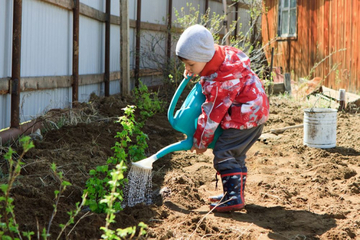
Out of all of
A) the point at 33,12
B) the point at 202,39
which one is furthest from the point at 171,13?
the point at 202,39

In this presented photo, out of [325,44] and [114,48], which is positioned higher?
[325,44]

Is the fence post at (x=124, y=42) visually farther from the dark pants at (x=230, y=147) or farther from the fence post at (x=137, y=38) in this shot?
the dark pants at (x=230, y=147)

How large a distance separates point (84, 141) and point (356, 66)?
567 cm

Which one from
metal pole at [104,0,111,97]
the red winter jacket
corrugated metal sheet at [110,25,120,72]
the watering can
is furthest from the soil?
corrugated metal sheet at [110,25,120,72]

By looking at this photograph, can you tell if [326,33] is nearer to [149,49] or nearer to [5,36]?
[149,49]

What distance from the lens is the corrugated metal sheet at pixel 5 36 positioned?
14.1 ft

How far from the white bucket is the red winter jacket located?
2.42 meters

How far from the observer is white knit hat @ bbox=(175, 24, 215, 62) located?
10.4 feet

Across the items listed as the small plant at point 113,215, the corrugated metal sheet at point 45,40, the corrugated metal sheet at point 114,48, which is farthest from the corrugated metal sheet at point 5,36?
the corrugated metal sheet at point 114,48

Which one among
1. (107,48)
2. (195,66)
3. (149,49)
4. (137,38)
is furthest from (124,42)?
(195,66)

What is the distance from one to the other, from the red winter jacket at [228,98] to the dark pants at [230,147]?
0.07m

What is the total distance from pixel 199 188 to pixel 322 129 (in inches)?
85.0

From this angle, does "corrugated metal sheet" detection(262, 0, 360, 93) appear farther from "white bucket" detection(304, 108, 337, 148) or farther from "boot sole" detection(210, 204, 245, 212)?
"boot sole" detection(210, 204, 245, 212)

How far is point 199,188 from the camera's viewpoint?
400 cm
